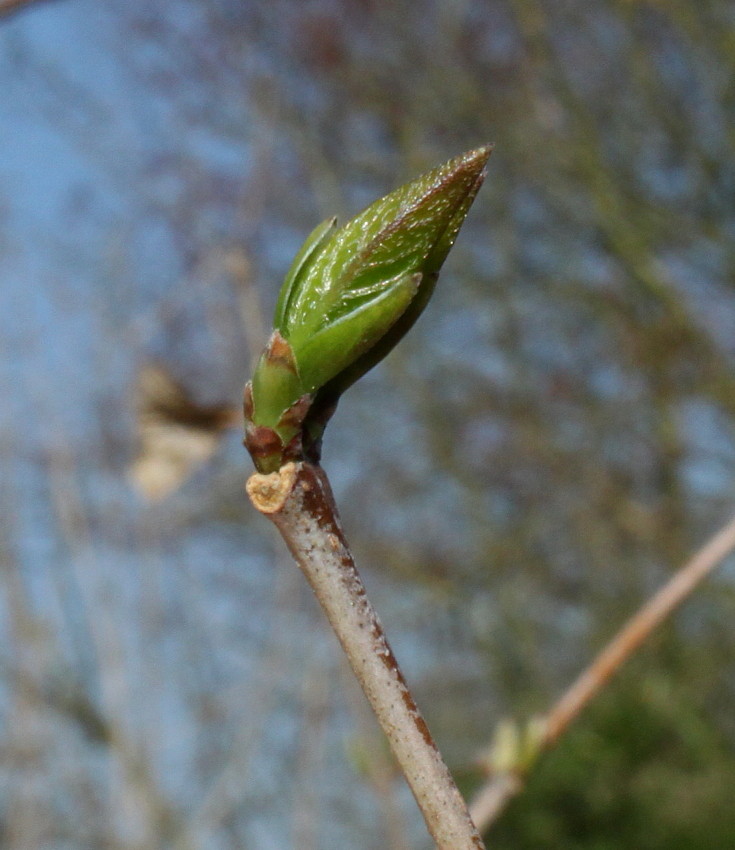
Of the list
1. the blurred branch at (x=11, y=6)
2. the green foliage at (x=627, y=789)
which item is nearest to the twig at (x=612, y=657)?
the blurred branch at (x=11, y=6)

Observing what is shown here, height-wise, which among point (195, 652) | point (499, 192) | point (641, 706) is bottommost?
point (641, 706)

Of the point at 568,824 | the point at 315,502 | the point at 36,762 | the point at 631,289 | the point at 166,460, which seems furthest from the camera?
the point at 631,289

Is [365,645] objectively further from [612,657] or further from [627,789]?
[627,789]

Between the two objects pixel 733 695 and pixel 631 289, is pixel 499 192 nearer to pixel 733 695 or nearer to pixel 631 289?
pixel 631 289

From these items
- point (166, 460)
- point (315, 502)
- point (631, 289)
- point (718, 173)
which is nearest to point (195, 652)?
point (631, 289)

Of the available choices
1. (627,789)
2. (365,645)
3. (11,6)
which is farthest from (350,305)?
(627,789)

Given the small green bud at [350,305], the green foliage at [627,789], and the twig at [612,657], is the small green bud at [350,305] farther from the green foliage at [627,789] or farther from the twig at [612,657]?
the green foliage at [627,789]

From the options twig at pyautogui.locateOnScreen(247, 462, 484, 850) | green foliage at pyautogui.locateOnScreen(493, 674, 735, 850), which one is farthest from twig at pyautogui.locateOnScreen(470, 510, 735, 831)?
green foliage at pyautogui.locateOnScreen(493, 674, 735, 850)
